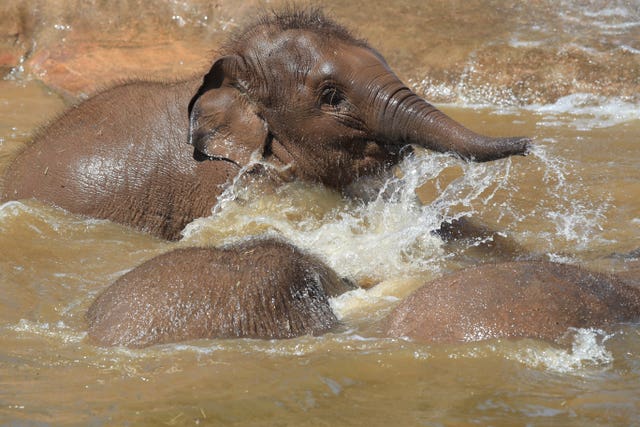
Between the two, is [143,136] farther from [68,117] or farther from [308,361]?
[308,361]

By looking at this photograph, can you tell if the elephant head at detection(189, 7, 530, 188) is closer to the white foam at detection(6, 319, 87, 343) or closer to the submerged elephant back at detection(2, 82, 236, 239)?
the submerged elephant back at detection(2, 82, 236, 239)

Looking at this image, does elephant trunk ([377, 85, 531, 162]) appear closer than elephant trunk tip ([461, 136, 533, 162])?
No

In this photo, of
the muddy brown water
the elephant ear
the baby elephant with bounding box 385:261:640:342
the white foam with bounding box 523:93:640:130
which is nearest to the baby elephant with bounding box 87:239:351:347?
the muddy brown water

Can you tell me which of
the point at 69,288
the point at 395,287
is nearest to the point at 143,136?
the point at 69,288

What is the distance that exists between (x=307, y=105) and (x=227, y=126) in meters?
0.63

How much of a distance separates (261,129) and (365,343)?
3.06 meters

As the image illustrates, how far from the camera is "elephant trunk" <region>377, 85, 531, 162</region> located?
23.1 ft

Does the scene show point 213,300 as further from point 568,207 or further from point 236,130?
A: point 568,207

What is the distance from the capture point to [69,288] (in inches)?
281

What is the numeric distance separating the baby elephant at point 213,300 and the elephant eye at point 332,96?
237 centimetres

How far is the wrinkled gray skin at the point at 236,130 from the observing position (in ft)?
25.7

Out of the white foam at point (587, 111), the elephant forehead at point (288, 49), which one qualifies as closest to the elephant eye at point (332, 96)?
the elephant forehead at point (288, 49)

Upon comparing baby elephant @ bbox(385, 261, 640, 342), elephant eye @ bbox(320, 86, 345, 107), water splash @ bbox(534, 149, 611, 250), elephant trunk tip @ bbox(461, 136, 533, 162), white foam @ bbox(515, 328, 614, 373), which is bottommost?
white foam @ bbox(515, 328, 614, 373)

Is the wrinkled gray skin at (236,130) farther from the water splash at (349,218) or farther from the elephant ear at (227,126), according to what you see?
the water splash at (349,218)
